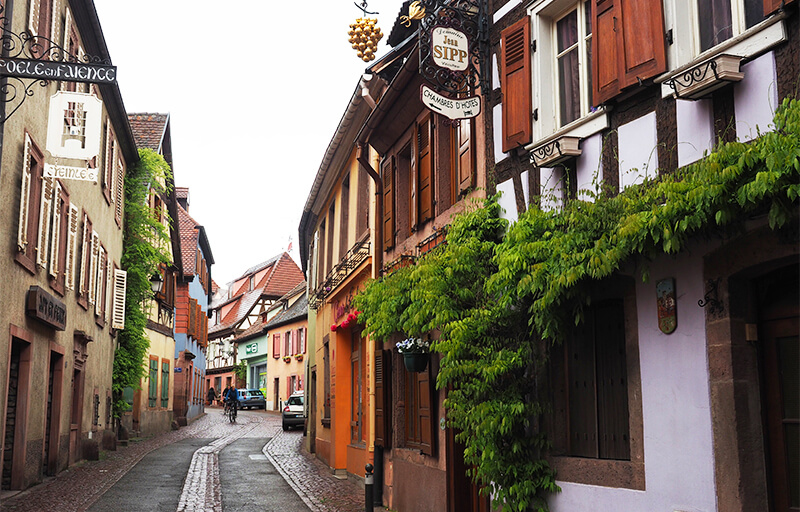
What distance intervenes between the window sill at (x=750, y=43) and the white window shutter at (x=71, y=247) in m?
13.2

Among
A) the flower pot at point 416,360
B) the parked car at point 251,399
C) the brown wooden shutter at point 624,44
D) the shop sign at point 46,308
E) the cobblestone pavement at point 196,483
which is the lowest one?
the cobblestone pavement at point 196,483

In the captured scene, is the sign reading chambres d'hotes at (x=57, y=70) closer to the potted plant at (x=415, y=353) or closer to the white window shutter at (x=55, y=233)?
the potted plant at (x=415, y=353)

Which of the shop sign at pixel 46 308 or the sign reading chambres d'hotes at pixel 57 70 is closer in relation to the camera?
the sign reading chambres d'hotes at pixel 57 70

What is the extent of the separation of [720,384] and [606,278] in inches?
60.7

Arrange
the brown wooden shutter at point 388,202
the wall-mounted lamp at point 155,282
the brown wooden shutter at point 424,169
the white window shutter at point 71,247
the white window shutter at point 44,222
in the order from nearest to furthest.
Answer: the brown wooden shutter at point 424,169
the brown wooden shutter at point 388,202
the white window shutter at point 44,222
the white window shutter at point 71,247
the wall-mounted lamp at point 155,282

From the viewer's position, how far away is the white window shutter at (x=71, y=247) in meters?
16.5

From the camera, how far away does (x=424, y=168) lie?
39.8 feet

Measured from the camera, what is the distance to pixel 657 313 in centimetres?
663

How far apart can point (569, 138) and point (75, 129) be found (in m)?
6.68

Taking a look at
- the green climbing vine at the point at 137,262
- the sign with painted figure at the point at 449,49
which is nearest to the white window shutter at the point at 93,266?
the green climbing vine at the point at 137,262

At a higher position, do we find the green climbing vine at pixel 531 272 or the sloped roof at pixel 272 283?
the sloped roof at pixel 272 283

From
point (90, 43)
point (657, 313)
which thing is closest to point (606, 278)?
point (657, 313)

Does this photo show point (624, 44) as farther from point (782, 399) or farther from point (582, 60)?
point (782, 399)

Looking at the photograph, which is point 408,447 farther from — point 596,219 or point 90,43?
point 90,43
